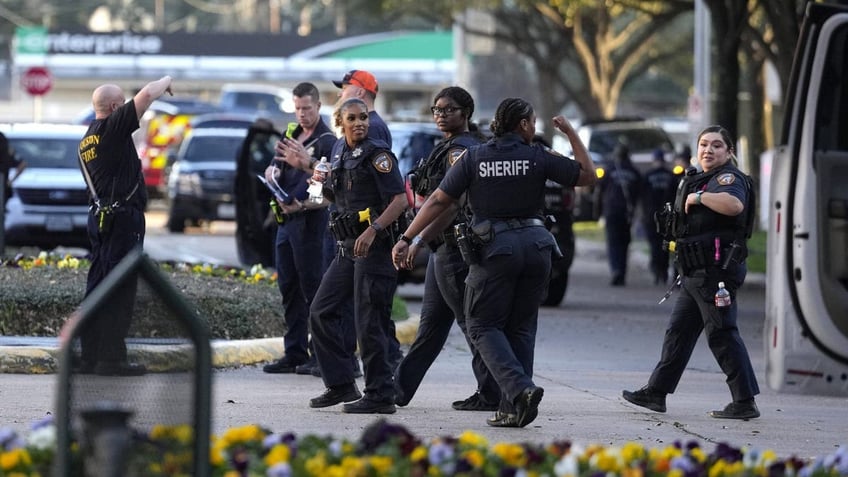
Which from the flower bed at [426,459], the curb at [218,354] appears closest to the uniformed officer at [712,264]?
the curb at [218,354]

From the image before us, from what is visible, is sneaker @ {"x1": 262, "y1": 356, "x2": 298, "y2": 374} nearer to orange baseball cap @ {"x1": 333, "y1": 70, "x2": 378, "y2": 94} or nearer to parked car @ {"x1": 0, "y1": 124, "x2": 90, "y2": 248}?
orange baseball cap @ {"x1": 333, "y1": 70, "x2": 378, "y2": 94}

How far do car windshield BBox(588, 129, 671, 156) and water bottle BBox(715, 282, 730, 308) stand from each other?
70.1ft

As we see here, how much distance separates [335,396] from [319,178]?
1212mm

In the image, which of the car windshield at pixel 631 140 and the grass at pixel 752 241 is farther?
the car windshield at pixel 631 140

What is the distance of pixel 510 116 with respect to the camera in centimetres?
873

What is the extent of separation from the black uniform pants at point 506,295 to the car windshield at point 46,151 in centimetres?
1216

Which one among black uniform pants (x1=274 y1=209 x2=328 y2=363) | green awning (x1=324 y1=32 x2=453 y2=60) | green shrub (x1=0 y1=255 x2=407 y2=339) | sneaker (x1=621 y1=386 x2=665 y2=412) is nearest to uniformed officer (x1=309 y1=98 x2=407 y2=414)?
black uniform pants (x1=274 y1=209 x2=328 y2=363)

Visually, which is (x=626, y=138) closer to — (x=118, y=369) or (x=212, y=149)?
(x=212, y=149)

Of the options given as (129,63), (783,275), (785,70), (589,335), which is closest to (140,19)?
(129,63)

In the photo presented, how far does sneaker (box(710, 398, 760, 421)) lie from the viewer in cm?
952

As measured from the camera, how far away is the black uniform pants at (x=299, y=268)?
420 inches

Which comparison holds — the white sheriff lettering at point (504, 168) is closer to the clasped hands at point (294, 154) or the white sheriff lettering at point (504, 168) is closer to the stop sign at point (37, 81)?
the clasped hands at point (294, 154)

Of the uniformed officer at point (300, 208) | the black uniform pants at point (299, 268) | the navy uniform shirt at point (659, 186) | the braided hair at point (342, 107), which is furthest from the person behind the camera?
the navy uniform shirt at point (659, 186)

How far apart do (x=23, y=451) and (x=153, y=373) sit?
1.09 meters
